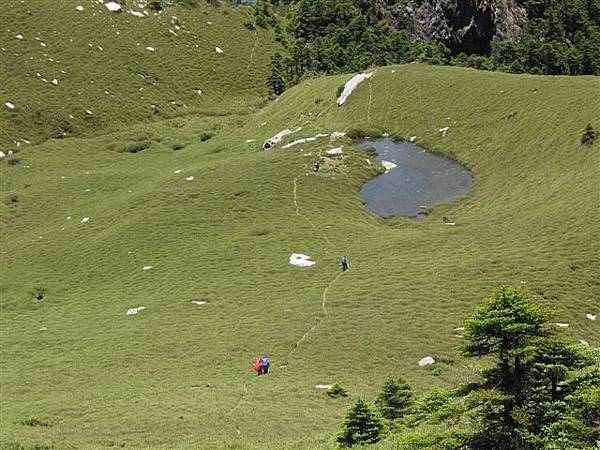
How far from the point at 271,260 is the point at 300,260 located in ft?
9.46

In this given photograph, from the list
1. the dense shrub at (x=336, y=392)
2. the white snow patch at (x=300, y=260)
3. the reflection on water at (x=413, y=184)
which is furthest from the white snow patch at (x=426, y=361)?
the reflection on water at (x=413, y=184)

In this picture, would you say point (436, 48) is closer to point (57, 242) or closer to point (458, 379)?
point (57, 242)

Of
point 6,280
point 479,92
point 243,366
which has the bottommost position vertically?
point 6,280

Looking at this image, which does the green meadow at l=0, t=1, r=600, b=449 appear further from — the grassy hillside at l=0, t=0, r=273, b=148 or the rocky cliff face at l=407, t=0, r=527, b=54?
the rocky cliff face at l=407, t=0, r=527, b=54

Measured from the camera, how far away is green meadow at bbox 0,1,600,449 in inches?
1543

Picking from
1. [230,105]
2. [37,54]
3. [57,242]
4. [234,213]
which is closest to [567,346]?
[234,213]

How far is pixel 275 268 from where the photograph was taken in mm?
64062

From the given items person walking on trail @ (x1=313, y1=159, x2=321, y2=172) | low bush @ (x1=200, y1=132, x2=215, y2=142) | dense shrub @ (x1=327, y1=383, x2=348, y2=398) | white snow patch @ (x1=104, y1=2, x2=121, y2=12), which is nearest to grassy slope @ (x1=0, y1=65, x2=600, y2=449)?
dense shrub @ (x1=327, y1=383, x2=348, y2=398)

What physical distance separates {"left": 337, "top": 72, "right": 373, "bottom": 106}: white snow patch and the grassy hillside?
42452 mm

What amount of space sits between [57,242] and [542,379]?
229 feet

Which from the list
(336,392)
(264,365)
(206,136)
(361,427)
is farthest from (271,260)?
(206,136)

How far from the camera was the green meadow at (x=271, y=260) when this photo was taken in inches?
1543

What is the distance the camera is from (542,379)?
66.1 ft

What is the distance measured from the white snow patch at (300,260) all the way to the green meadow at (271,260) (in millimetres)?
777
